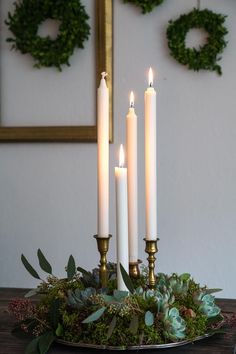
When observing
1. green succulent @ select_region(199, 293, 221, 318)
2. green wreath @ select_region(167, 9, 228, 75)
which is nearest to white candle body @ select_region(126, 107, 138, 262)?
green succulent @ select_region(199, 293, 221, 318)

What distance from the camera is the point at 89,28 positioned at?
1986 millimetres

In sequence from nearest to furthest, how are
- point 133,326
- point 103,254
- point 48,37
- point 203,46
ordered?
1. point 133,326
2. point 103,254
3. point 203,46
4. point 48,37

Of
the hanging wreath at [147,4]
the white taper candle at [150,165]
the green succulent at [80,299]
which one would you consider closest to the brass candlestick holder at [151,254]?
the white taper candle at [150,165]

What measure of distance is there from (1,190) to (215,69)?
36.2 inches

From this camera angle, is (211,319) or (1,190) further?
(1,190)

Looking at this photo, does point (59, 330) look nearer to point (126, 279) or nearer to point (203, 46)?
point (126, 279)

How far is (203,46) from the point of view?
6.25ft

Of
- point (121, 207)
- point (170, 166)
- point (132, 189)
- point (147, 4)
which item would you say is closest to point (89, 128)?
point (170, 166)

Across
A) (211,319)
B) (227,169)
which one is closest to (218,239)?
(227,169)

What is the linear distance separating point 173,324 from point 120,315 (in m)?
0.08

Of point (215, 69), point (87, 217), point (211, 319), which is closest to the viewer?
point (211, 319)

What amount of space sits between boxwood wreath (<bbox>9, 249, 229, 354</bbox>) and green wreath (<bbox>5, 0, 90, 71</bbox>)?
1.25m

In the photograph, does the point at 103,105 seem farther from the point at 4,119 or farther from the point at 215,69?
the point at 4,119

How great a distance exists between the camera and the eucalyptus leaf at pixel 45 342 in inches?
31.3
